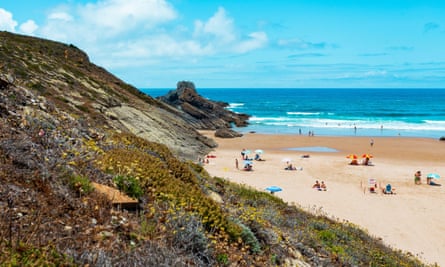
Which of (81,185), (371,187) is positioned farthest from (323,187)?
(81,185)

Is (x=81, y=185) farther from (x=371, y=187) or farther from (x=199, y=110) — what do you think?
(x=199, y=110)

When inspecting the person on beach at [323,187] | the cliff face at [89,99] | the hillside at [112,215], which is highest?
the cliff face at [89,99]

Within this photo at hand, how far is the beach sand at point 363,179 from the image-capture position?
16.8 meters

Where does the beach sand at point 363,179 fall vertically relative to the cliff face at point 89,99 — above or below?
below

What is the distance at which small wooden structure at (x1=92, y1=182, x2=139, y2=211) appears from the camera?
213 inches

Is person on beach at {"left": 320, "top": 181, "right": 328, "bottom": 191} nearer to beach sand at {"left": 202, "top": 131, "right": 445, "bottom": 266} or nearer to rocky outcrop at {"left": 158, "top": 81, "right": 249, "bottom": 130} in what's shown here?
beach sand at {"left": 202, "top": 131, "right": 445, "bottom": 266}

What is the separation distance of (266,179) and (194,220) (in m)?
21.6

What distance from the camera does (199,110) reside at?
208ft

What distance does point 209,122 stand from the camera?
2376 inches

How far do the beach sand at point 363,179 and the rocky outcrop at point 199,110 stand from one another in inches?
484

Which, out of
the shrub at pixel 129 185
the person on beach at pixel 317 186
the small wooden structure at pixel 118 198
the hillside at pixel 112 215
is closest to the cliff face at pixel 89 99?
the person on beach at pixel 317 186

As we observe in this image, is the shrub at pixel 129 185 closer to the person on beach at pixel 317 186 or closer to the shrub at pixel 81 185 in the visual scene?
the shrub at pixel 81 185

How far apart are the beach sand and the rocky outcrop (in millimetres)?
12303

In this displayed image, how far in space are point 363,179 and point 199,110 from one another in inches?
1555
